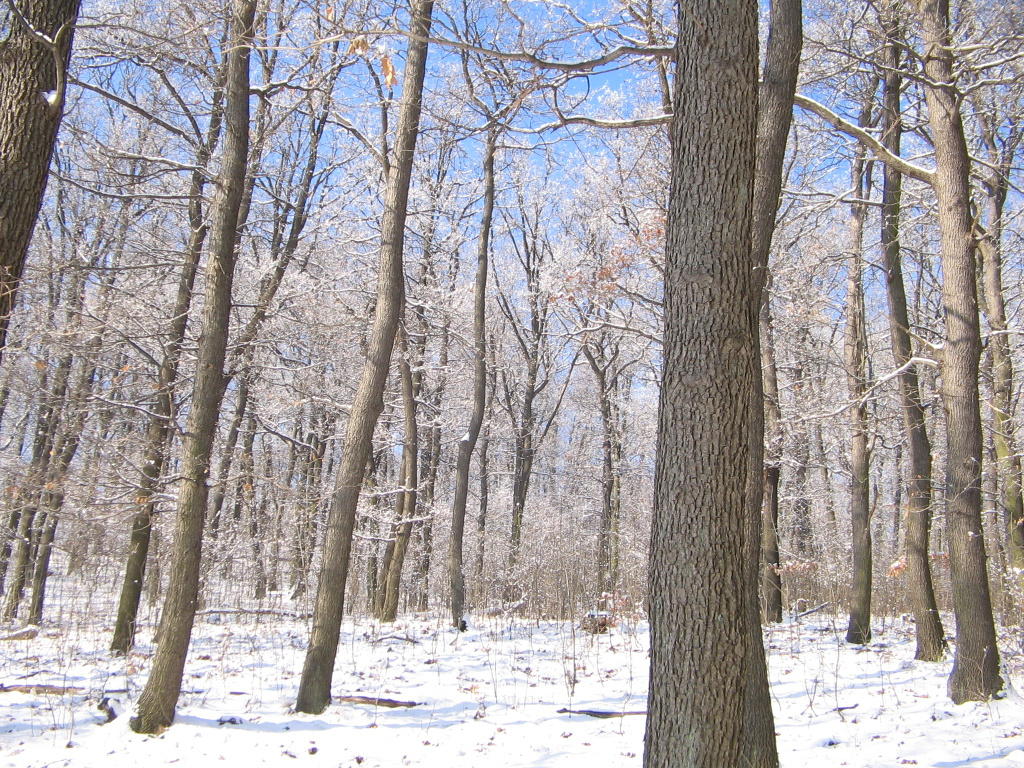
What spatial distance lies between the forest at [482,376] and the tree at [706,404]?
1 cm

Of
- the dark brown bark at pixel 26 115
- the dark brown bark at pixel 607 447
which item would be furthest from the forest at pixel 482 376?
the dark brown bark at pixel 607 447

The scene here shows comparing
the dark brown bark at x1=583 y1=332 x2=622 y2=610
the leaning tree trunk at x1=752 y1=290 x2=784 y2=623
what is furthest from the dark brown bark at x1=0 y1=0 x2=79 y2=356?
the dark brown bark at x1=583 y1=332 x2=622 y2=610

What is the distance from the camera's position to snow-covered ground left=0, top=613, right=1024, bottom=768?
4480 mm

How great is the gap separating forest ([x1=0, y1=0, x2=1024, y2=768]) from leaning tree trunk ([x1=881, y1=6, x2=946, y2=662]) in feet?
0.14

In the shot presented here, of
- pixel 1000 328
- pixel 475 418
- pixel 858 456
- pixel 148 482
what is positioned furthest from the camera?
pixel 475 418

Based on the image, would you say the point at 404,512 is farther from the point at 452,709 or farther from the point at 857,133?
the point at 857,133

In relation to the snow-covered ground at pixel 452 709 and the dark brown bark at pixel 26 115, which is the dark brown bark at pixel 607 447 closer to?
the snow-covered ground at pixel 452 709

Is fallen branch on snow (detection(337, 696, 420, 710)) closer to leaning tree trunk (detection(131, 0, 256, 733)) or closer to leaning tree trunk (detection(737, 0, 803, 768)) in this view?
leaning tree trunk (detection(131, 0, 256, 733))

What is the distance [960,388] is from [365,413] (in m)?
5.42

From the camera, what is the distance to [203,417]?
5230 millimetres

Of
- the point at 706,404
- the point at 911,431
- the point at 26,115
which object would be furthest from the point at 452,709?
the point at 911,431

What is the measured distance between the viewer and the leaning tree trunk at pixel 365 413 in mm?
5465

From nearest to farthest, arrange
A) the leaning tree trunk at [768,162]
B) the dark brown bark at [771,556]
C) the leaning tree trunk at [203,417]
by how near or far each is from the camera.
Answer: the leaning tree trunk at [768,162] < the leaning tree trunk at [203,417] < the dark brown bark at [771,556]

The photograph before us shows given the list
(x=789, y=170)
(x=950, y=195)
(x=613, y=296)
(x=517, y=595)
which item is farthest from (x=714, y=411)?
(x=517, y=595)
